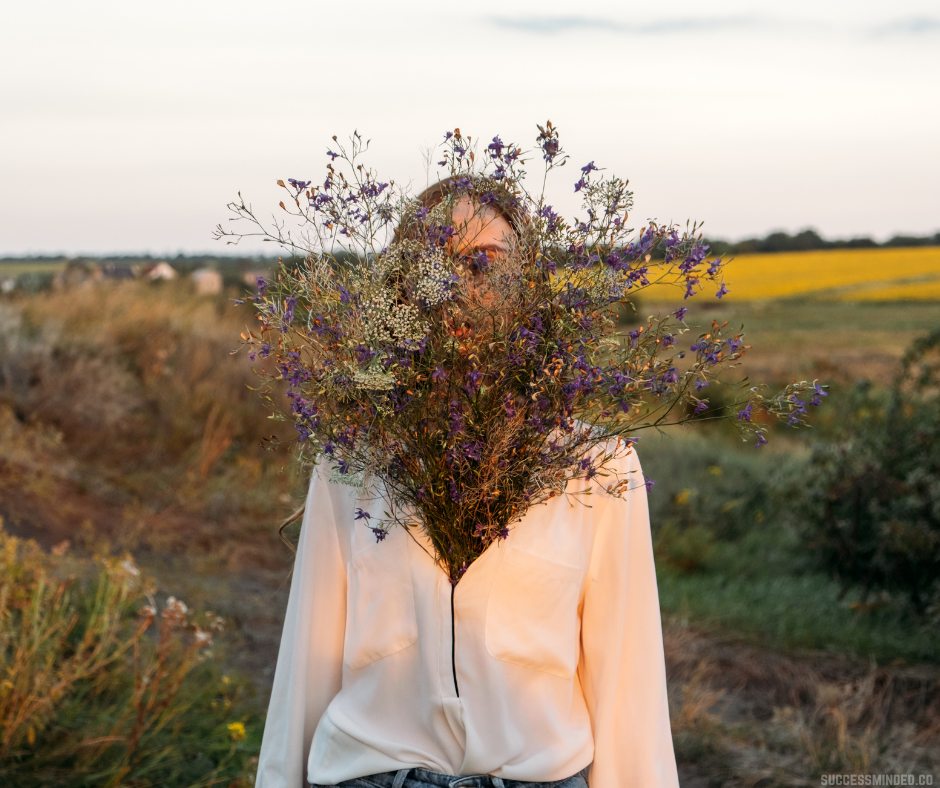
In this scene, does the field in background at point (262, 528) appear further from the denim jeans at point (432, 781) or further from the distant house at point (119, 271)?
the denim jeans at point (432, 781)

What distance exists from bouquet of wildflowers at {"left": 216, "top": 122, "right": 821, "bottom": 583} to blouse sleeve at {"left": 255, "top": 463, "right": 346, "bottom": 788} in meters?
0.29

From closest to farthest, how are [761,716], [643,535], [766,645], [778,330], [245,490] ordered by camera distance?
1. [643,535]
2. [761,716]
3. [766,645]
4. [245,490]
5. [778,330]

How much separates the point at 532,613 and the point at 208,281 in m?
13.4

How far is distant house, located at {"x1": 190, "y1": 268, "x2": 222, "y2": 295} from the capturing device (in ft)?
45.2

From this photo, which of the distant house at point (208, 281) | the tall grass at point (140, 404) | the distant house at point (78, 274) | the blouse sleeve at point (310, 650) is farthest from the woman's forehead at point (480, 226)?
the distant house at point (208, 281)

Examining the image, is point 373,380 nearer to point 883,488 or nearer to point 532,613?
point 532,613

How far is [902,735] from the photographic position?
4410 mm

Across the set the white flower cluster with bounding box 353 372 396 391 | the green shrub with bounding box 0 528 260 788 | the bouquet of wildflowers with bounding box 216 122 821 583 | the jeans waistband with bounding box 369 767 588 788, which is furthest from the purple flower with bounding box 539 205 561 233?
the green shrub with bounding box 0 528 260 788

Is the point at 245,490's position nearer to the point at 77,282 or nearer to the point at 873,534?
the point at 77,282

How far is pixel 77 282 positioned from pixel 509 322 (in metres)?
11.4

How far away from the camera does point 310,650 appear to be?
1.94 m

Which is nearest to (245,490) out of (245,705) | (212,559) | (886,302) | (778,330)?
(212,559)

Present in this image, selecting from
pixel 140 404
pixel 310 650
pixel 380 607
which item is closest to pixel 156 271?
pixel 140 404

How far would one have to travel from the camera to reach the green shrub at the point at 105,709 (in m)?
3.22
